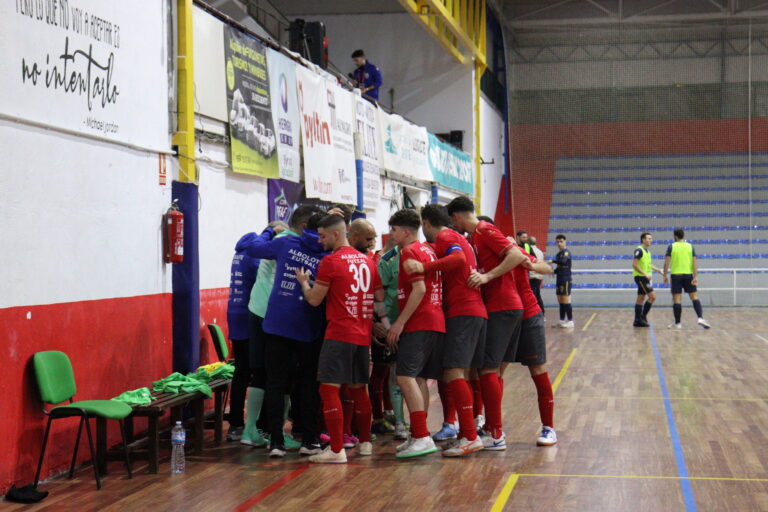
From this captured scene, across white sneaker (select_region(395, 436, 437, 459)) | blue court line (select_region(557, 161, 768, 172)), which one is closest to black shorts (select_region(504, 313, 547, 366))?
white sneaker (select_region(395, 436, 437, 459))

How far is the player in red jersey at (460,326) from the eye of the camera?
6309mm

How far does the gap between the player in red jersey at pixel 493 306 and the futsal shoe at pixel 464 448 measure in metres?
0.21

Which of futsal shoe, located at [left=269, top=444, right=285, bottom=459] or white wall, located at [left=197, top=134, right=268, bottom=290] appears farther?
white wall, located at [left=197, top=134, right=268, bottom=290]

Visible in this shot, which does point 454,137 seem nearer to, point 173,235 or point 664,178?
point 664,178

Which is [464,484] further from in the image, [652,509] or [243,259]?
[243,259]

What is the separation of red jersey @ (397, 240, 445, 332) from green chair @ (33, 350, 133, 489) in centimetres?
190

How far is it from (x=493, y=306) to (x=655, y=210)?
21529 millimetres

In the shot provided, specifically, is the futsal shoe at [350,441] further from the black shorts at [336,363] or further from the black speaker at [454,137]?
the black speaker at [454,137]

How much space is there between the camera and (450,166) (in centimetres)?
1952

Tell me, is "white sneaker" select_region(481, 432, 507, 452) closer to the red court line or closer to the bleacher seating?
the red court line

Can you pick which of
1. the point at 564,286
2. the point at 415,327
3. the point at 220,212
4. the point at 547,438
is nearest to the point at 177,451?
the point at 415,327

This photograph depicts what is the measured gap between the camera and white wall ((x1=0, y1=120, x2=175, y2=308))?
5.52m

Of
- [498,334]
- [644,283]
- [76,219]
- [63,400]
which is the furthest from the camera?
[644,283]

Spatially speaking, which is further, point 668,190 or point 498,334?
point 668,190
